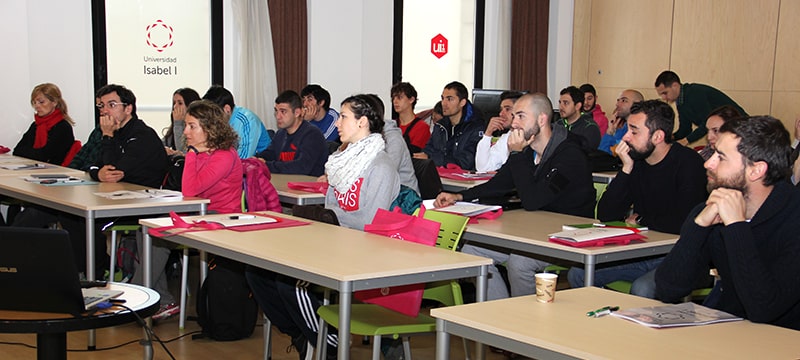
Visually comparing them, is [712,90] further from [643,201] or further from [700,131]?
[643,201]

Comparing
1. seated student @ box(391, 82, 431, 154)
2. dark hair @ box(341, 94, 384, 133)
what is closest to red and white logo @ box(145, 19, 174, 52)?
seated student @ box(391, 82, 431, 154)

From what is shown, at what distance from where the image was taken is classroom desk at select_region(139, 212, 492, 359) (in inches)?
118

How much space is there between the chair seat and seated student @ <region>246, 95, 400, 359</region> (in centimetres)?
34

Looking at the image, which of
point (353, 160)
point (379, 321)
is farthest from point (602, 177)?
point (379, 321)

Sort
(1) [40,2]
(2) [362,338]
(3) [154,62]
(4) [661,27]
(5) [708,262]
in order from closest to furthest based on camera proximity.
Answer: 1. (5) [708,262]
2. (2) [362,338]
3. (1) [40,2]
4. (3) [154,62]
5. (4) [661,27]

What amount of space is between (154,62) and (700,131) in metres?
5.43

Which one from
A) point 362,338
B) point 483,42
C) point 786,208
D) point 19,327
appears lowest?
point 362,338

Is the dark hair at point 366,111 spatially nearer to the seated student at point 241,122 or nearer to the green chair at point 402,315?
the green chair at point 402,315

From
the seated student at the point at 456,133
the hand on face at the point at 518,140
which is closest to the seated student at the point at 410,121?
the seated student at the point at 456,133

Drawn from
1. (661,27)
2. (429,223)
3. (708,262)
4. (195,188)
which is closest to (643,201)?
(429,223)

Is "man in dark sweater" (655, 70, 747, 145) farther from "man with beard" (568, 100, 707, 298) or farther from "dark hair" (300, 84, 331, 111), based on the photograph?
"man with beard" (568, 100, 707, 298)

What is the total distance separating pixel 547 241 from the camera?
12.1 feet

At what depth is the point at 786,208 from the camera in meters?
2.58

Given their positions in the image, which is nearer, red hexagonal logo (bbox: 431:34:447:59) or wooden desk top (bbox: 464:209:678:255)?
wooden desk top (bbox: 464:209:678:255)
